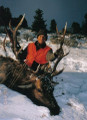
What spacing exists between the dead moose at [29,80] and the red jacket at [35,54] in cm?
69

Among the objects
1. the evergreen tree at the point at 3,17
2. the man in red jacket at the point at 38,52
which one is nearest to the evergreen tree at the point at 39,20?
the evergreen tree at the point at 3,17

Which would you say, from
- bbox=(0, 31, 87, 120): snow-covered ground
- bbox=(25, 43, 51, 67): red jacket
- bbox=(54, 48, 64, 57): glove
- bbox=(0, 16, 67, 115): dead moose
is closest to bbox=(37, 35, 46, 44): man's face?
bbox=(25, 43, 51, 67): red jacket

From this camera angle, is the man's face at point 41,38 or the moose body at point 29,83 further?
the man's face at point 41,38

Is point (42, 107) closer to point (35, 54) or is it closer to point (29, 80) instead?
point (29, 80)

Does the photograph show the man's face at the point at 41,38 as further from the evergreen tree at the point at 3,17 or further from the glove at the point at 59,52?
the evergreen tree at the point at 3,17

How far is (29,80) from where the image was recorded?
4562 millimetres

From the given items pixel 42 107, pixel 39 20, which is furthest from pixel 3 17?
pixel 39 20

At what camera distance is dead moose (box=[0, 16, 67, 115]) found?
405 cm

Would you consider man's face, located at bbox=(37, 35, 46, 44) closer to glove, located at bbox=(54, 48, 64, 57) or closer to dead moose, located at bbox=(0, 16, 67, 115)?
glove, located at bbox=(54, 48, 64, 57)

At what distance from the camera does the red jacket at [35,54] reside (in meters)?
5.62

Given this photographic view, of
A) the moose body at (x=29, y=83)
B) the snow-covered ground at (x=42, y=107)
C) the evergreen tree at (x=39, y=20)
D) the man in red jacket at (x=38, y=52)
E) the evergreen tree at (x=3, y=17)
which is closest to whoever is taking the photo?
the snow-covered ground at (x=42, y=107)

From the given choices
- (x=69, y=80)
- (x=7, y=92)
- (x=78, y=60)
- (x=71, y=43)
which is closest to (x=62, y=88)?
(x=69, y=80)

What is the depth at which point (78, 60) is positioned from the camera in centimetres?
900

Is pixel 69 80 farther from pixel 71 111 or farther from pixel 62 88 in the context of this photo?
pixel 71 111
